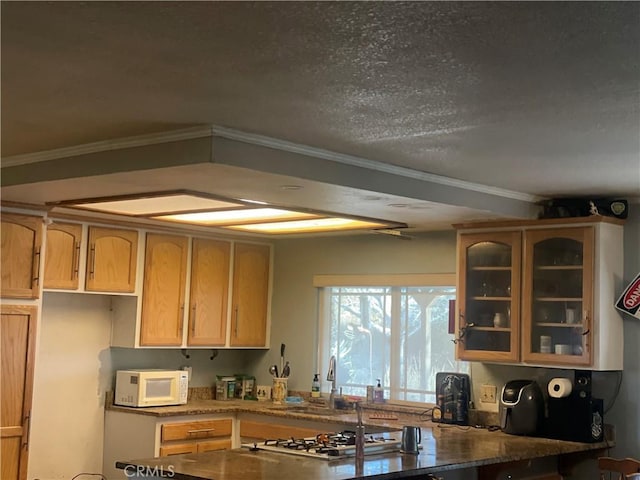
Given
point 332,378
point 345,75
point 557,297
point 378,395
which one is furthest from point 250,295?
point 345,75

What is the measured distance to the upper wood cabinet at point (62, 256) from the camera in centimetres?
545

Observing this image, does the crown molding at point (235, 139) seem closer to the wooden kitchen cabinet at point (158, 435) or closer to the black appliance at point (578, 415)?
the black appliance at point (578, 415)

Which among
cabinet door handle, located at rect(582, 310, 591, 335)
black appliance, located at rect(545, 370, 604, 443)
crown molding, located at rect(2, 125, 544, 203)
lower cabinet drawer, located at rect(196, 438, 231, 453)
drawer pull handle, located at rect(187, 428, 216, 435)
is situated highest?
crown molding, located at rect(2, 125, 544, 203)

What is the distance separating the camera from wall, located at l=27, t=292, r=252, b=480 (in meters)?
5.71

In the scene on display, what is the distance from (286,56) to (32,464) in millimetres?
4178

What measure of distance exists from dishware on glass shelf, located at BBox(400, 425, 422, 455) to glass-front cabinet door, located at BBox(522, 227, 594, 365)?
3.65 ft

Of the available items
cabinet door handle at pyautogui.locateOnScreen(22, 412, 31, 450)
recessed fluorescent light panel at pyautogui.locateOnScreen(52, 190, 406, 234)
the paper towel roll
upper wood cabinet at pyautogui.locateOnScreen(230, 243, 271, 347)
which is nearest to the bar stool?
the paper towel roll

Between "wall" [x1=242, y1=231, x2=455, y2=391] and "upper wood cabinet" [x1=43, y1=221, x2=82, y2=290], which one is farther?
"wall" [x1=242, y1=231, x2=455, y2=391]

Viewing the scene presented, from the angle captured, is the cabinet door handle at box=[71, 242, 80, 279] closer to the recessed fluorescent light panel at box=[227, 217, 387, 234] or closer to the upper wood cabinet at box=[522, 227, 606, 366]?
the recessed fluorescent light panel at box=[227, 217, 387, 234]

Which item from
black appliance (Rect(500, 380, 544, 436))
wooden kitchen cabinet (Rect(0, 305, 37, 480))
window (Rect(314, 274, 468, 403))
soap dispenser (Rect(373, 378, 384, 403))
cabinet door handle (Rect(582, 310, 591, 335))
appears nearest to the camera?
wooden kitchen cabinet (Rect(0, 305, 37, 480))

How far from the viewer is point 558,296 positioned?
16.4 feet

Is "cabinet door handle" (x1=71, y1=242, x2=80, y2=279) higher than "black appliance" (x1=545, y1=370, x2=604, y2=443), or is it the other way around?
"cabinet door handle" (x1=71, y1=242, x2=80, y2=279)

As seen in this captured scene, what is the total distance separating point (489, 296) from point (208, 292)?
87.9 inches

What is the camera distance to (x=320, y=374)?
6492 millimetres
